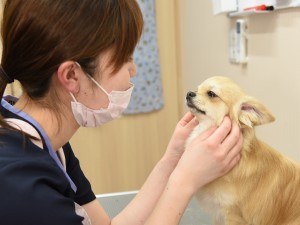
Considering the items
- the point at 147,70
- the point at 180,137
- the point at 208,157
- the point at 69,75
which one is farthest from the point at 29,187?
the point at 147,70

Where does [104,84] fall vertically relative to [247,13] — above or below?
below

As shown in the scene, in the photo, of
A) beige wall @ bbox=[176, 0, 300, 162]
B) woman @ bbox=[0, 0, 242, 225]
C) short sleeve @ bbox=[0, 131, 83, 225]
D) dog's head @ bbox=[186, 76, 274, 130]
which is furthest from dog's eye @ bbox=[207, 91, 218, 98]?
short sleeve @ bbox=[0, 131, 83, 225]

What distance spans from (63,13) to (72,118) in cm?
26

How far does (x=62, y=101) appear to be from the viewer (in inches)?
31.5

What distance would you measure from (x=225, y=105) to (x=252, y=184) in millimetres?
216

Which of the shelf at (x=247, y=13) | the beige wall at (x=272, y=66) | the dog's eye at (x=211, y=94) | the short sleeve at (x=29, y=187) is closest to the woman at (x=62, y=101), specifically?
the short sleeve at (x=29, y=187)

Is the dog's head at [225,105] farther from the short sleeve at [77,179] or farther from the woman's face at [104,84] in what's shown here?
the short sleeve at [77,179]

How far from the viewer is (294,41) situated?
1.16m

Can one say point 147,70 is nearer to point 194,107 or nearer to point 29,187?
point 194,107

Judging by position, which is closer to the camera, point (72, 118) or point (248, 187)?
point (72, 118)

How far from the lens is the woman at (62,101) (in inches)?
24.6

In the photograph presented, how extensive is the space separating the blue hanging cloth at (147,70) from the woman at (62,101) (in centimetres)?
156

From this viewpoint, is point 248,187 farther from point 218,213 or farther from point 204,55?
point 204,55

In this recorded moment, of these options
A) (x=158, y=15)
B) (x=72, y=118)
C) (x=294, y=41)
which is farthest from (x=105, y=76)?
(x=158, y=15)
